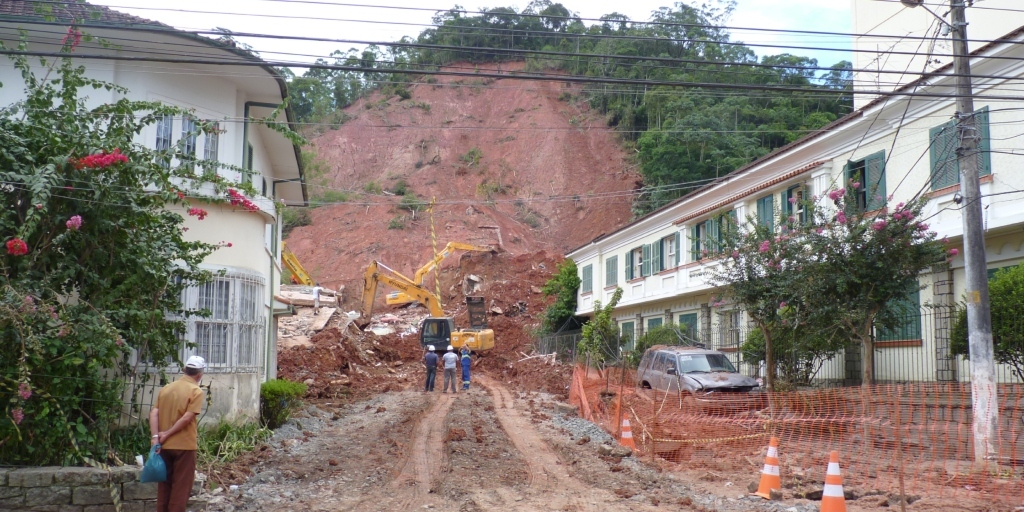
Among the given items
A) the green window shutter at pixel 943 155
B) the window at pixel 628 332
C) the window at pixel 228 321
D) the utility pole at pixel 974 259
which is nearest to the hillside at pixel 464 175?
the window at pixel 628 332

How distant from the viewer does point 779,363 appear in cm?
2017

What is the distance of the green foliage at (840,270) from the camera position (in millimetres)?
15055

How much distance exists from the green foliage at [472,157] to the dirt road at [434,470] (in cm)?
6173

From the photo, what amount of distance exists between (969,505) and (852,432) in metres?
3.01

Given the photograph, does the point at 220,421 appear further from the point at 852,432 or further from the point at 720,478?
the point at 852,432

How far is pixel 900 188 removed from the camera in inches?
691

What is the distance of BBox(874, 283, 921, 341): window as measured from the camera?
16.9 meters

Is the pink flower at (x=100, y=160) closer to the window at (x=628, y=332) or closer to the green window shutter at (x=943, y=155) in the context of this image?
the green window shutter at (x=943, y=155)

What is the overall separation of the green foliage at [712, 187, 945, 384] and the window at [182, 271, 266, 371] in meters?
10.2

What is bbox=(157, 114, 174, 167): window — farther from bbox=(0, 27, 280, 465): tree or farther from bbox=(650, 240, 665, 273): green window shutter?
bbox=(650, 240, 665, 273): green window shutter

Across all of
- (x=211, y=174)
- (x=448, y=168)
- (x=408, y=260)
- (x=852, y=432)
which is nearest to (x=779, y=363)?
(x=852, y=432)

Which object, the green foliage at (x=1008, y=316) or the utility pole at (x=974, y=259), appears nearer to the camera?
the utility pole at (x=974, y=259)

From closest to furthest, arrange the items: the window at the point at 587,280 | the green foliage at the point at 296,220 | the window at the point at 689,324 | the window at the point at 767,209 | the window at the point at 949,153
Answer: the window at the point at 949,153
the window at the point at 767,209
the window at the point at 689,324
the window at the point at 587,280
the green foliage at the point at 296,220

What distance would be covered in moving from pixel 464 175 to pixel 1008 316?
66.7 metres
